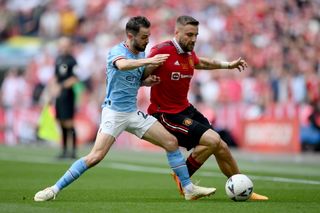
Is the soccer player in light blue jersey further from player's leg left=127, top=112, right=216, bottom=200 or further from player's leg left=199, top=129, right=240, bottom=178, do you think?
player's leg left=199, top=129, right=240, bottom=178

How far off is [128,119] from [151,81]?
0.52 meters

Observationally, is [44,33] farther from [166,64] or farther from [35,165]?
[166,64]

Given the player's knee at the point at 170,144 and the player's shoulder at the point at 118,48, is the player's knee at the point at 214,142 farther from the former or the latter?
the player's shoulder at the point at 118,48

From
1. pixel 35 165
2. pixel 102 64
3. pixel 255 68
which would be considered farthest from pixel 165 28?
pixel 35 165

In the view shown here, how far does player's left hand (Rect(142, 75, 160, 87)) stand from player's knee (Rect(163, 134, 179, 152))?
65 centimetres

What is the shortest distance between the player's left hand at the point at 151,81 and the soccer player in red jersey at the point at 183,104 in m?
0.25

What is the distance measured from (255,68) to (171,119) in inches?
581

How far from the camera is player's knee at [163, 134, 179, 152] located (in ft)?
35.1

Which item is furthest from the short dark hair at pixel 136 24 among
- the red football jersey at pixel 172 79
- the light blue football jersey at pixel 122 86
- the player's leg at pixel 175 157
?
the player's leg at pixel 175 157

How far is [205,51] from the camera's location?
1097 inches

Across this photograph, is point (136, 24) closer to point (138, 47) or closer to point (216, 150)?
point (138, 47)

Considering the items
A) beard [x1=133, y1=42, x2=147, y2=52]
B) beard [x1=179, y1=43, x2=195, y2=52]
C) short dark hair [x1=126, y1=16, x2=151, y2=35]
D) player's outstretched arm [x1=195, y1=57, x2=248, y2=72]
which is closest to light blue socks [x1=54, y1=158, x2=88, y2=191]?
beard [x1=133, y1=42, x2=147, y2=52]

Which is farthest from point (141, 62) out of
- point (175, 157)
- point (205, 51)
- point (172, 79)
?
point (205, 51)

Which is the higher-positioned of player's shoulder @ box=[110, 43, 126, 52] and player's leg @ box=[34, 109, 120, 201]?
player's shoulder @ box=[110, 43, 126, 52]
